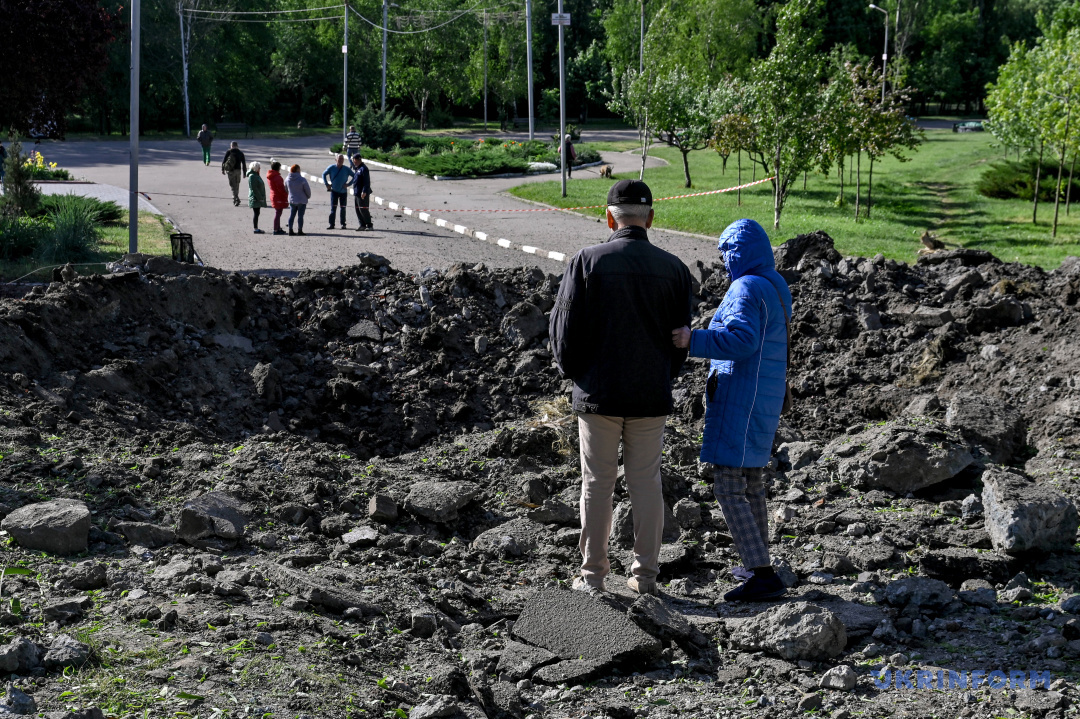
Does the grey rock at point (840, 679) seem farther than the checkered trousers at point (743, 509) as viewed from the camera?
No

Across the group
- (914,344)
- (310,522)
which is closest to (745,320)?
(310,522)

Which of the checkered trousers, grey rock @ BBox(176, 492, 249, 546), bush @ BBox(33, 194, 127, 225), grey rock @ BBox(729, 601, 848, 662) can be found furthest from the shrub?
grey rock @ BBox(729, 601, 848, 662)

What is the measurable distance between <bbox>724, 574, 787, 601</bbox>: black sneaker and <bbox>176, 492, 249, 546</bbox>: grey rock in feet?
9.07

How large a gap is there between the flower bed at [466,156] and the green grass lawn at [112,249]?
525 inches

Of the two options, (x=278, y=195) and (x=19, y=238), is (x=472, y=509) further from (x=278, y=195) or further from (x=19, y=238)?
(x=278, y=195)

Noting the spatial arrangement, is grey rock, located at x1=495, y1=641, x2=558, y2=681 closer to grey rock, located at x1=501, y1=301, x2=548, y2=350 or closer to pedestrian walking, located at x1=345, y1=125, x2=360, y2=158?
grey rock, located at x1=501, y1=301, x2=548, y2=350

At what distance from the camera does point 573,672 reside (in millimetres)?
4059

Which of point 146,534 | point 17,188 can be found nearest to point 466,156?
point 17,188

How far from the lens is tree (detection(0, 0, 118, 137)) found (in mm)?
15180

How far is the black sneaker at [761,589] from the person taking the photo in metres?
4.77

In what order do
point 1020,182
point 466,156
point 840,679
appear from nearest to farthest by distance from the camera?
point 840,679 → point 1020,182 → point 466,156

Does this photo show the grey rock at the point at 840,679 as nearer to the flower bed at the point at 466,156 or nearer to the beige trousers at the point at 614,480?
the beige trousers at the point at 614,480

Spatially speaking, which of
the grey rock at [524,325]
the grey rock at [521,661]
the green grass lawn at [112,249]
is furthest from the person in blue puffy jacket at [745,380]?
the green grass lawn at [112,249]

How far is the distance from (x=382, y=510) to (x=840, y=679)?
113 inches
